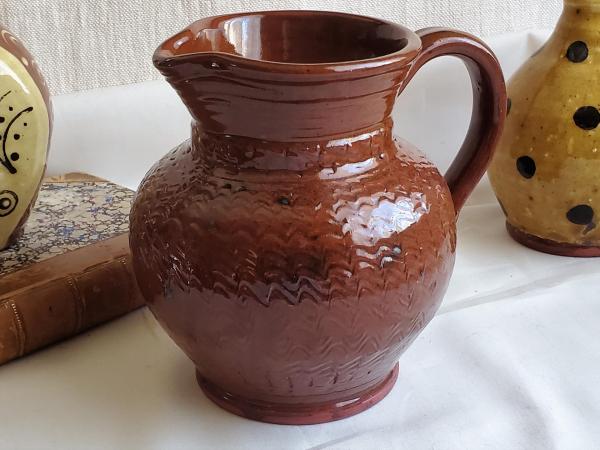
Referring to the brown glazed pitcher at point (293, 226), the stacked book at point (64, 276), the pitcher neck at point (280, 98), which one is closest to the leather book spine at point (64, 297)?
the stacked book at point (64, 276)

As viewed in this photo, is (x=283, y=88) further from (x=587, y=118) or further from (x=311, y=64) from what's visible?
(x=587, y=118)

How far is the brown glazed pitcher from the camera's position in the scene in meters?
0.58

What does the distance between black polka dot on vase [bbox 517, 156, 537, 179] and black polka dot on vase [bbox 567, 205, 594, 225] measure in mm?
62

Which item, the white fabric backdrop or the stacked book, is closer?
the stacked book

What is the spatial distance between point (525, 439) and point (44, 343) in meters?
0.45

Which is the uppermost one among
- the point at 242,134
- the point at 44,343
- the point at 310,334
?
the point at 242,134

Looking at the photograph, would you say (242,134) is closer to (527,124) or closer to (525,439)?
(525,439)

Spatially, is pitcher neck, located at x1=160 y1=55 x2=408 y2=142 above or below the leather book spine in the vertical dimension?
above

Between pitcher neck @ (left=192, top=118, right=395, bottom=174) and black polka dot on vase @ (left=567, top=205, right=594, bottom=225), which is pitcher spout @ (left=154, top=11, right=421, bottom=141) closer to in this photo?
pitcher neck @ (left=192, top=118, right=395, bottom=174)

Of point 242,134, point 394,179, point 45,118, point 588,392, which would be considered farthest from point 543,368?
point 45,118

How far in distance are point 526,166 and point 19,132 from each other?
55 centimetres

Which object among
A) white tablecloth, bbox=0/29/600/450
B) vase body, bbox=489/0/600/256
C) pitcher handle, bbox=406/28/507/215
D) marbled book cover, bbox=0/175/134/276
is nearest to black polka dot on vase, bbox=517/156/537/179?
vase body, bbox=489/0/600/256

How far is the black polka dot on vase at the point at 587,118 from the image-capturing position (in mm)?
918

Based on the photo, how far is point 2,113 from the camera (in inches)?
31.1
